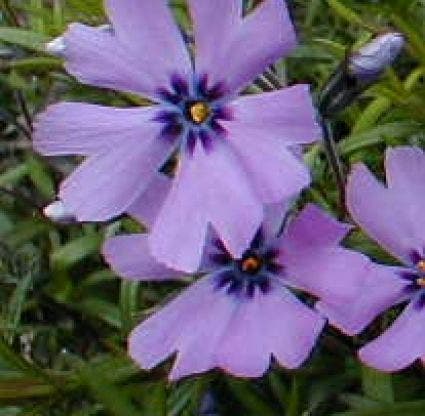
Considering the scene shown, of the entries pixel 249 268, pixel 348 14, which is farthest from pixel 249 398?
pixel 348 14

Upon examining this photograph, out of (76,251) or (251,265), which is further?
(76,251)

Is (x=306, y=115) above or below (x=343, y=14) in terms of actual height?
above

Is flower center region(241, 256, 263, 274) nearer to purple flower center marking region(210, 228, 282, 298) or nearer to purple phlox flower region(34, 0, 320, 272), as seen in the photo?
purple flower center marking region(210, 228, 282, 298)

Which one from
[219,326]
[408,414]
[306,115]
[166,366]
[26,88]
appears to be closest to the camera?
[306,115]

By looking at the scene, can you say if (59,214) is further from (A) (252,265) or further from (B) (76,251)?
(B) (76,251)

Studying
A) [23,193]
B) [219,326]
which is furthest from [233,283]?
Result: [23,193]

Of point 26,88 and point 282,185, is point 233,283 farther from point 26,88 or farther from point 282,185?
point 26,88

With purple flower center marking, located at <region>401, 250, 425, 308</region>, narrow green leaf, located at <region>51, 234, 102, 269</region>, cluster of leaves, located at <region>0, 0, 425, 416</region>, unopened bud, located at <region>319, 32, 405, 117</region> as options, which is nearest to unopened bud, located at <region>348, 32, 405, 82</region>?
unopened bud, located at <region>319, 32, 405, 117</region>

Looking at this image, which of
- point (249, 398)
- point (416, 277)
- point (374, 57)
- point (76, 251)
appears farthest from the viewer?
point (76, 251)
